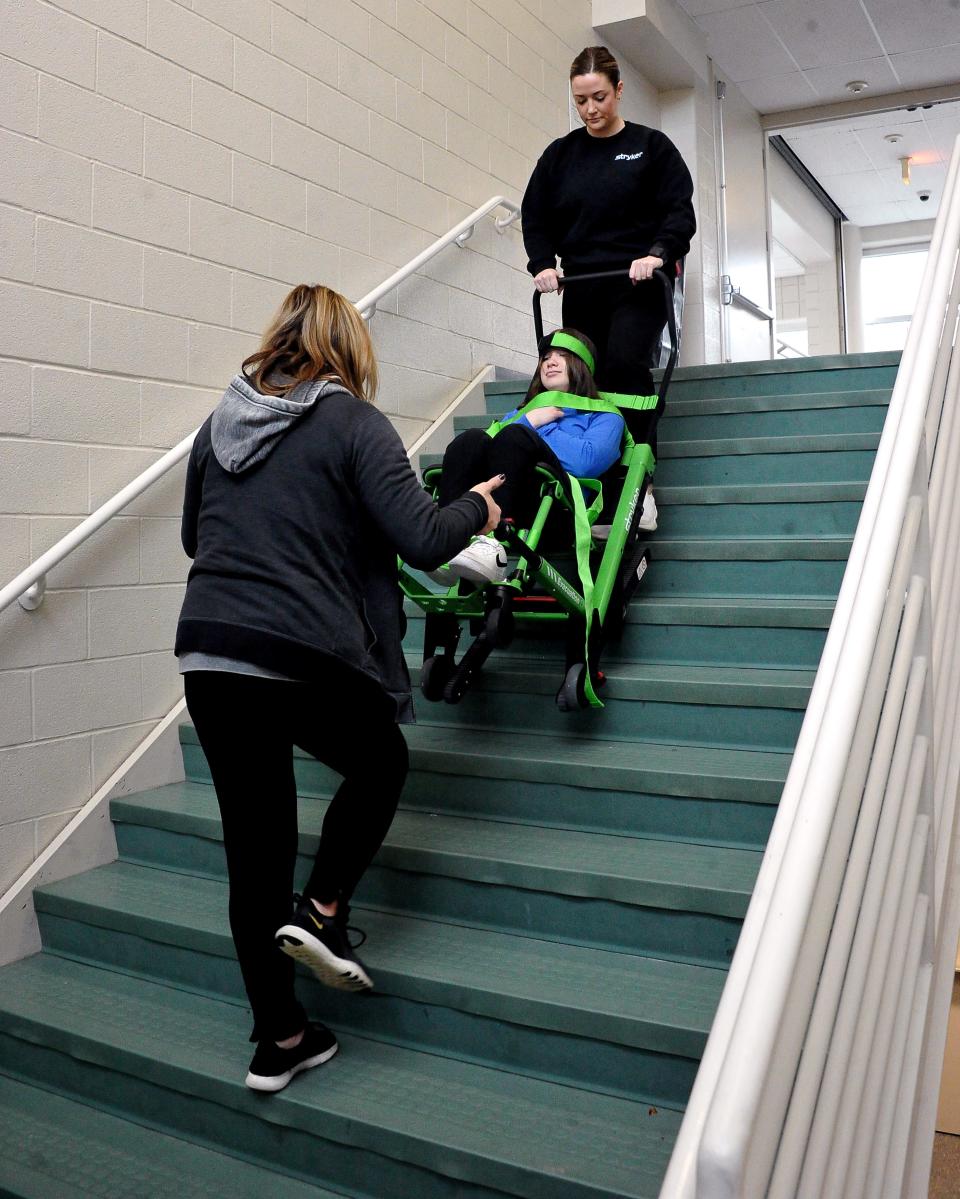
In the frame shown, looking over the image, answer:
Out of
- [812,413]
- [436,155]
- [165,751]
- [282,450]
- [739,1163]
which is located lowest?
[165,751]

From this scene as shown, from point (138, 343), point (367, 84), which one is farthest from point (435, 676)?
point (367, 84)

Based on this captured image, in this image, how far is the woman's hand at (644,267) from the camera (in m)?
3.38

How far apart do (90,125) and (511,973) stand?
7.86 feet

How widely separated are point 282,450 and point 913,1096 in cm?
146

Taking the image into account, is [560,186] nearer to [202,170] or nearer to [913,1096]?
[202,170]

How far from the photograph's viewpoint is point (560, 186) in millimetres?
3852

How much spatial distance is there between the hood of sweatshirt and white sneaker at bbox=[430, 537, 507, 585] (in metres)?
0.62

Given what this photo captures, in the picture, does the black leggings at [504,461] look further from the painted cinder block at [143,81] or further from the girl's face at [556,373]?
the painted cinder block at [143,81]

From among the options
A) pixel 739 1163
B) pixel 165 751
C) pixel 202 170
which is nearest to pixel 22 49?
pixel 202 170

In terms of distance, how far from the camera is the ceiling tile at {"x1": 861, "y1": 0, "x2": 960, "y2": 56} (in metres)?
6.24

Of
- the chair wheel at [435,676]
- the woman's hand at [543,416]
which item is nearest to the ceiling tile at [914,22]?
the woman's hand at [543,416]

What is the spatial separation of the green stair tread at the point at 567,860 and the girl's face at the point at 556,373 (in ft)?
4.22

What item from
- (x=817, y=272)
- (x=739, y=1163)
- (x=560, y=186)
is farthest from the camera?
(x=817, y=272)

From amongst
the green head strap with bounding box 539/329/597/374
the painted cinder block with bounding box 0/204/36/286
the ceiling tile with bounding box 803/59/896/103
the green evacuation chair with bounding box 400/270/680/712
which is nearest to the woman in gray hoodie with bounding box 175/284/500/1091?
the green evacuation chair with bounding box 400/270/680/712
